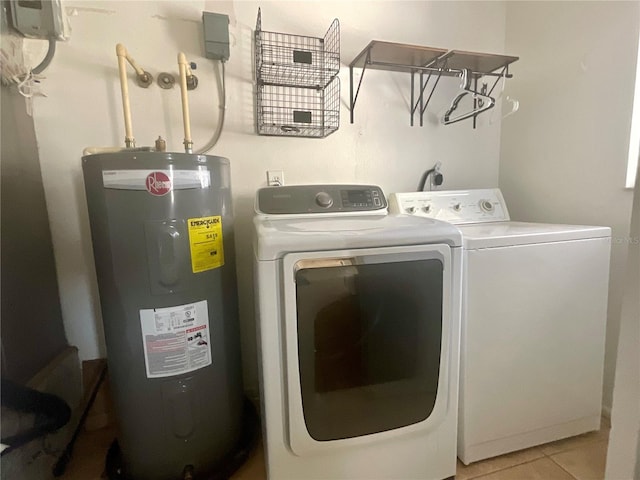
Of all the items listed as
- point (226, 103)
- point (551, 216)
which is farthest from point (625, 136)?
point (226, 103)

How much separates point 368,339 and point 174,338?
0.62 metres

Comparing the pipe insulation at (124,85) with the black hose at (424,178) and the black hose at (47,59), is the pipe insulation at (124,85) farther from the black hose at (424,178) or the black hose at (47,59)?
the black hose at (424,178)

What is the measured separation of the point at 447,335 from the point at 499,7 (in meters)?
1.85

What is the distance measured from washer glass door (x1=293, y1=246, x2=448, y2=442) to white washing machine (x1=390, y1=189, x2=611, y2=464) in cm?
17

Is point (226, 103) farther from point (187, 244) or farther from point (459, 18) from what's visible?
point (459, 18)

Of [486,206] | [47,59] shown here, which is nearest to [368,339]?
[486,206]

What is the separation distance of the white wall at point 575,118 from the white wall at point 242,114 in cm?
19

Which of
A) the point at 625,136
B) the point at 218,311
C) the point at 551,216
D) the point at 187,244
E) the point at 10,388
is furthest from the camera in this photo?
the point at 551,216

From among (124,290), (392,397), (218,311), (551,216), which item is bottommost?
(392,397)

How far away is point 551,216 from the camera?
1.67 meters

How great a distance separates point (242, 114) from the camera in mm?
1559

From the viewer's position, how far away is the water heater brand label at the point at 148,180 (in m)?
0.96

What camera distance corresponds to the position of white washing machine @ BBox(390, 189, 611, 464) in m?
1.17

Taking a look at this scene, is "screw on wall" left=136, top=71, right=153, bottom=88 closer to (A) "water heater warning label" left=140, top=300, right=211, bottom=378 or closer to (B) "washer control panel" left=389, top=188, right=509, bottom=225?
(A) "water heater warning label" left=140, top=300, right=211, bottom=378
